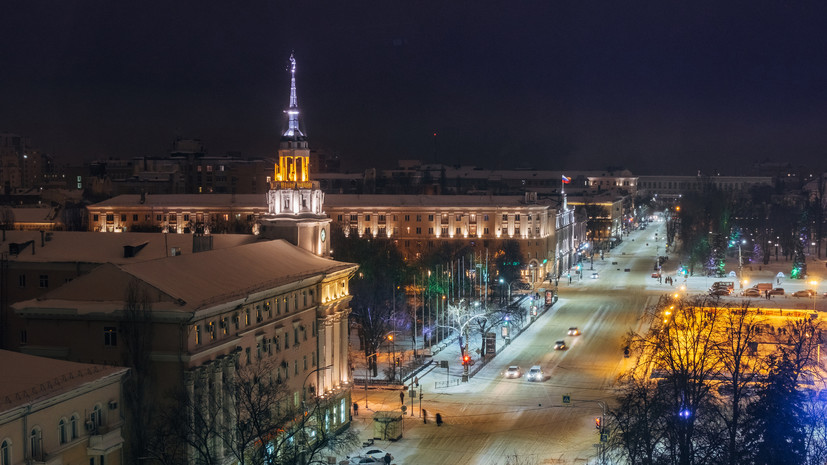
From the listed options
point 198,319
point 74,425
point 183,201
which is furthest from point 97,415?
point 183,201

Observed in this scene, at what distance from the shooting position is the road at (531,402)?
4253 centimetres

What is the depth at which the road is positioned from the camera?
140ft

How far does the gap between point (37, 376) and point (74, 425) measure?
1.81 metres

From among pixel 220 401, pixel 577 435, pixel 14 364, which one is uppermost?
pixel 14 364

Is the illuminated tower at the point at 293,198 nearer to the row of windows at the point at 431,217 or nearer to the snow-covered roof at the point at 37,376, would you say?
the snow-covered roof at the point at 37,376

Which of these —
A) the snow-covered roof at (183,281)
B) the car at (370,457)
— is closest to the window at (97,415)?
the snow-covered roof at (183,281)

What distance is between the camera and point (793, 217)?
144 meters

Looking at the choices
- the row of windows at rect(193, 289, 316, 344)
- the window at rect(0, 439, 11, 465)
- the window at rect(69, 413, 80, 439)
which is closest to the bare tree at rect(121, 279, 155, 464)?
the row of windows at rect(193, 289, 316, 344)

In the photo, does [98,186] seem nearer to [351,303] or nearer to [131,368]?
[351,303]

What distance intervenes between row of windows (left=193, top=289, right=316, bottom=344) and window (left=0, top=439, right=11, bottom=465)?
9.01m

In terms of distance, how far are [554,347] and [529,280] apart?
3922cm

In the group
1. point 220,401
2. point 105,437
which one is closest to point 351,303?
point 220,401

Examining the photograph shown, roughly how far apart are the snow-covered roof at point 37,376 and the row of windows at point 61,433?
34.9 inches

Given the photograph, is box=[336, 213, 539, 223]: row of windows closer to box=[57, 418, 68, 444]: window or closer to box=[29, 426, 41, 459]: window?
box=[57, 418, 68, 444]: window
